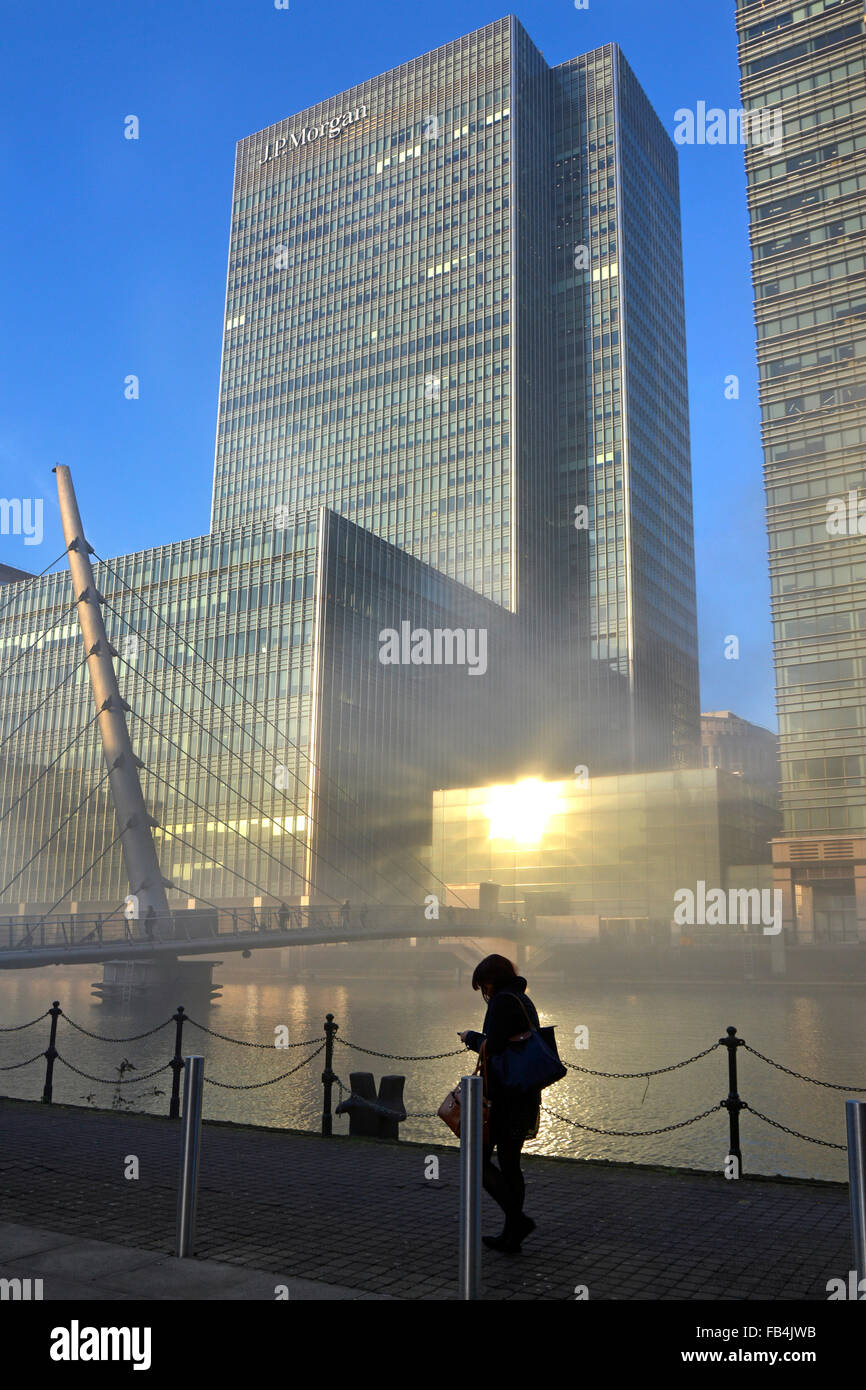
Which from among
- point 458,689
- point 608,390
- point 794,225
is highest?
point 608,390

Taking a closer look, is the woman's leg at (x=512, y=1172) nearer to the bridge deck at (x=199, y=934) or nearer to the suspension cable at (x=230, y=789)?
the bridge deck at (x=199, y=934)

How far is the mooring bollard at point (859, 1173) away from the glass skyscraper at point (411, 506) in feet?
236

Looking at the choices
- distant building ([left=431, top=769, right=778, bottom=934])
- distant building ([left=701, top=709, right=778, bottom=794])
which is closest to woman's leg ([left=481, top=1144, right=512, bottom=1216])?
distant building ([left=431, top=769, right=778, bottom=934])

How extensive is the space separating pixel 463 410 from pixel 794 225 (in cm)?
4989

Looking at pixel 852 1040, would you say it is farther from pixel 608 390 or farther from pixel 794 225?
pixel 608 390

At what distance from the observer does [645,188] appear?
15362cm

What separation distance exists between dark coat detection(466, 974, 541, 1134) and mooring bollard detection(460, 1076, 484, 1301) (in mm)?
996

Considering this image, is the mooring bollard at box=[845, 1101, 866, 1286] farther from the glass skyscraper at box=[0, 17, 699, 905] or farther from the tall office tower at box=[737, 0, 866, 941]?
the glass skyscraper at box=[0, 17, 699, 905]

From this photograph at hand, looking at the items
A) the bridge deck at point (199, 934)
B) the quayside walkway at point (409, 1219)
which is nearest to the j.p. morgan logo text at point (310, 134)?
the bridge deck at point (199, 934)

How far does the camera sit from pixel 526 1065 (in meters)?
6.75

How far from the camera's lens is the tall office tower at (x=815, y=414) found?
70.1 metres

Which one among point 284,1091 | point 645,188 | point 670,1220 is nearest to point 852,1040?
point 284,1091

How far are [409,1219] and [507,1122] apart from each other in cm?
142

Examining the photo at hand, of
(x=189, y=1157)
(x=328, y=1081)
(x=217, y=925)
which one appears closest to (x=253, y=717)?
(x=217, y=925)
